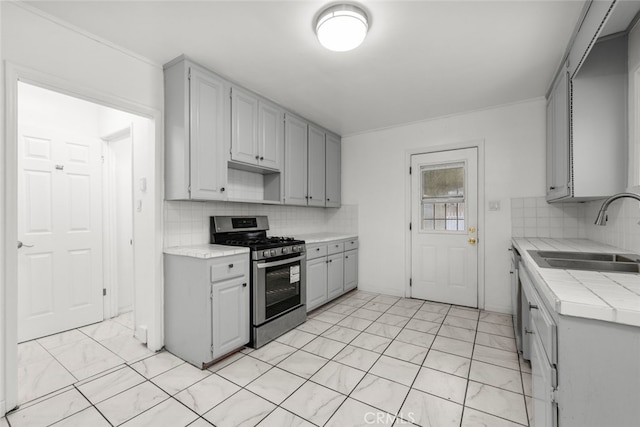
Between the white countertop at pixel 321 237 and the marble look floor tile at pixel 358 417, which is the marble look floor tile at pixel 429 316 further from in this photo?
the marble look floor tile at pixel 358 417

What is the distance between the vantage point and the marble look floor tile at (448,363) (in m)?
2.11

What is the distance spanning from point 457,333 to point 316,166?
261cm

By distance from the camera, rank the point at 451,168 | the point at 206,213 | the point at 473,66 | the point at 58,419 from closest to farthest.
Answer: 1. the point at 58,419
2. the point at 473,66
3. the point at 206,213
4. the point at 451,168

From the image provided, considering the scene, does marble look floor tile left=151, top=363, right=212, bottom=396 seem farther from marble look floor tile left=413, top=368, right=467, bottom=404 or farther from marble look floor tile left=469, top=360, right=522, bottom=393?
marble look floor tile left=469, top=360, right=522, bottom=393

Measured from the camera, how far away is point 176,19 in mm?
1886

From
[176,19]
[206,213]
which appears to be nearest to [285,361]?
[206,213]

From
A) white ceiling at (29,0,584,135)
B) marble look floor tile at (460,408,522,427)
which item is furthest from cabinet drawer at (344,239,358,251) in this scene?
marble look floor tile at (460,408,522,427)

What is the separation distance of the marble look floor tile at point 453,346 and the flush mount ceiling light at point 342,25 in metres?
2.55

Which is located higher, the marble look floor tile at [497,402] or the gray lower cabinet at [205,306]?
the gray lower cabinet at [205,306]

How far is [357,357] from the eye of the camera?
7.64 feet

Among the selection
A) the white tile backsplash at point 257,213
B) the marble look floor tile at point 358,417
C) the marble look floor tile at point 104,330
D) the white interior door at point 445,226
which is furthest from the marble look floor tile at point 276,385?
the white interior door at point 445,226

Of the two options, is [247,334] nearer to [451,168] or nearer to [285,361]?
[285,361]

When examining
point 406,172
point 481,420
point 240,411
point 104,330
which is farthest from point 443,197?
point 104,330

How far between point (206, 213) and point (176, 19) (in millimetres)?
1636
